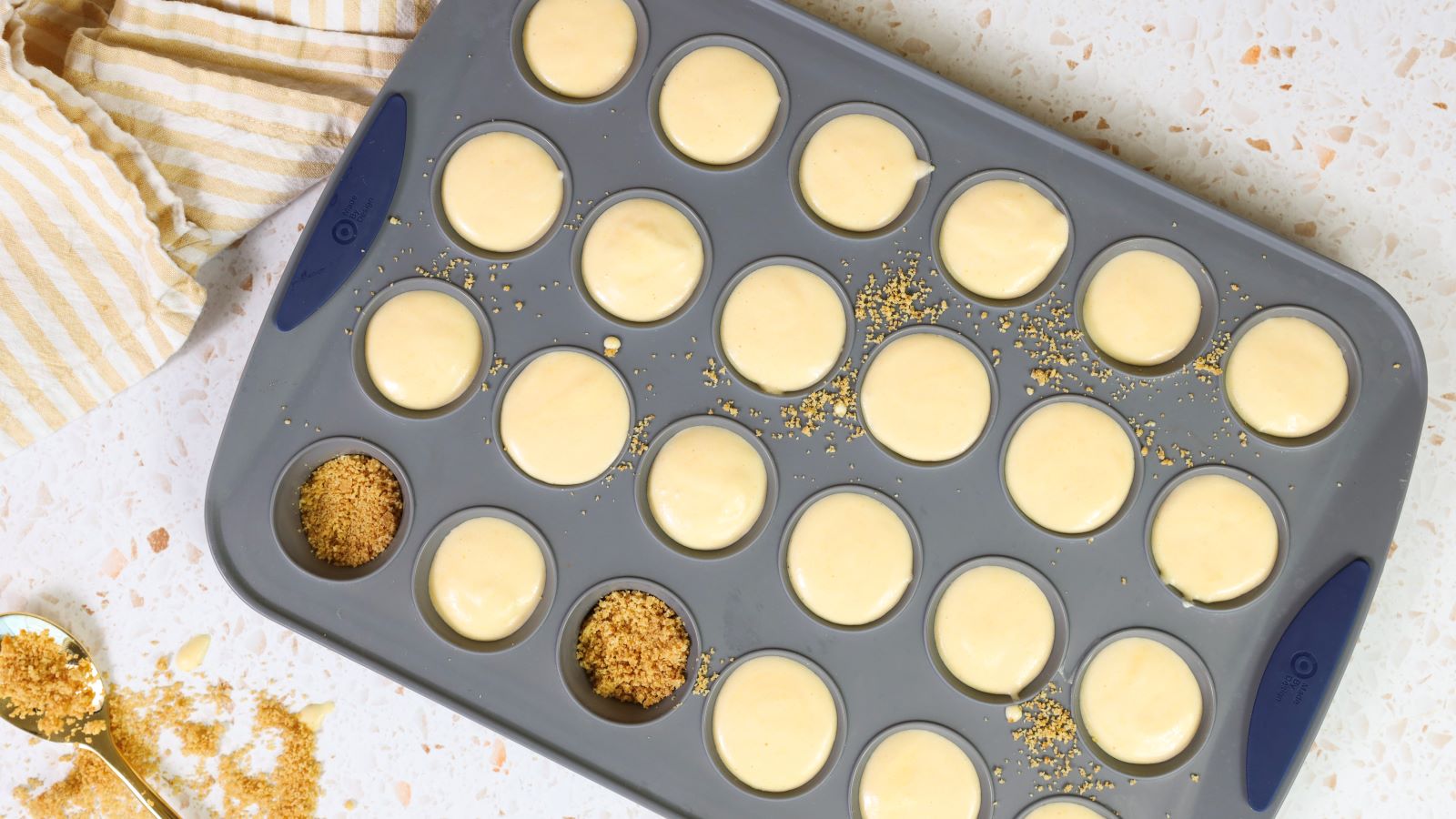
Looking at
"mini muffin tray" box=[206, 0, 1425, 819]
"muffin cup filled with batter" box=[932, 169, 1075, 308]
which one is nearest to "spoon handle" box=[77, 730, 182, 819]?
"mini muffin tray" box=[206, 0, 1425, 819]

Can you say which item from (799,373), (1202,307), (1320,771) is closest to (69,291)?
(799,373)

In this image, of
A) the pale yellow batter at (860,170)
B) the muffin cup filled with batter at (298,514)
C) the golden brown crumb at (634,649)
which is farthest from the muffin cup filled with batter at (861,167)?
the muffin cup filled with batter at (298,514)

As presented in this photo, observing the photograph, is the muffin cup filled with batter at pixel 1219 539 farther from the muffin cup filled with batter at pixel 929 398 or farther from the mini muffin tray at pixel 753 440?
the muffin cup filled with batter at pixel 929 398

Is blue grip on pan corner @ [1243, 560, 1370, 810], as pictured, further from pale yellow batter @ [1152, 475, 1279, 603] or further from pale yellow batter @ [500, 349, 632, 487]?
pale yellow batter @ [500, 349, 632, 487]

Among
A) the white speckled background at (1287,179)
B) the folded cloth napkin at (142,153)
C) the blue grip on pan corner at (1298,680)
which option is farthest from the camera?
the white speckled background at (1287,179)

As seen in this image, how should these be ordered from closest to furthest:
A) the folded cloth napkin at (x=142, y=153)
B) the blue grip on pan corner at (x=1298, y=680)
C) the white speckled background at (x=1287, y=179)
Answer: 1. the blue grip on pan corner at (x=1298, y=680)
2. the folded cloth napkin at (x=142, y=153)
3. the white speckled background at (x=1287, y=179)

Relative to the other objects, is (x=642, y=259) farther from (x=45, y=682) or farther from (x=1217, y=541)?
(x=45, y=682)

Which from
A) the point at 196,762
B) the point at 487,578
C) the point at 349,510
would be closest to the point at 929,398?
the point at 487,578
